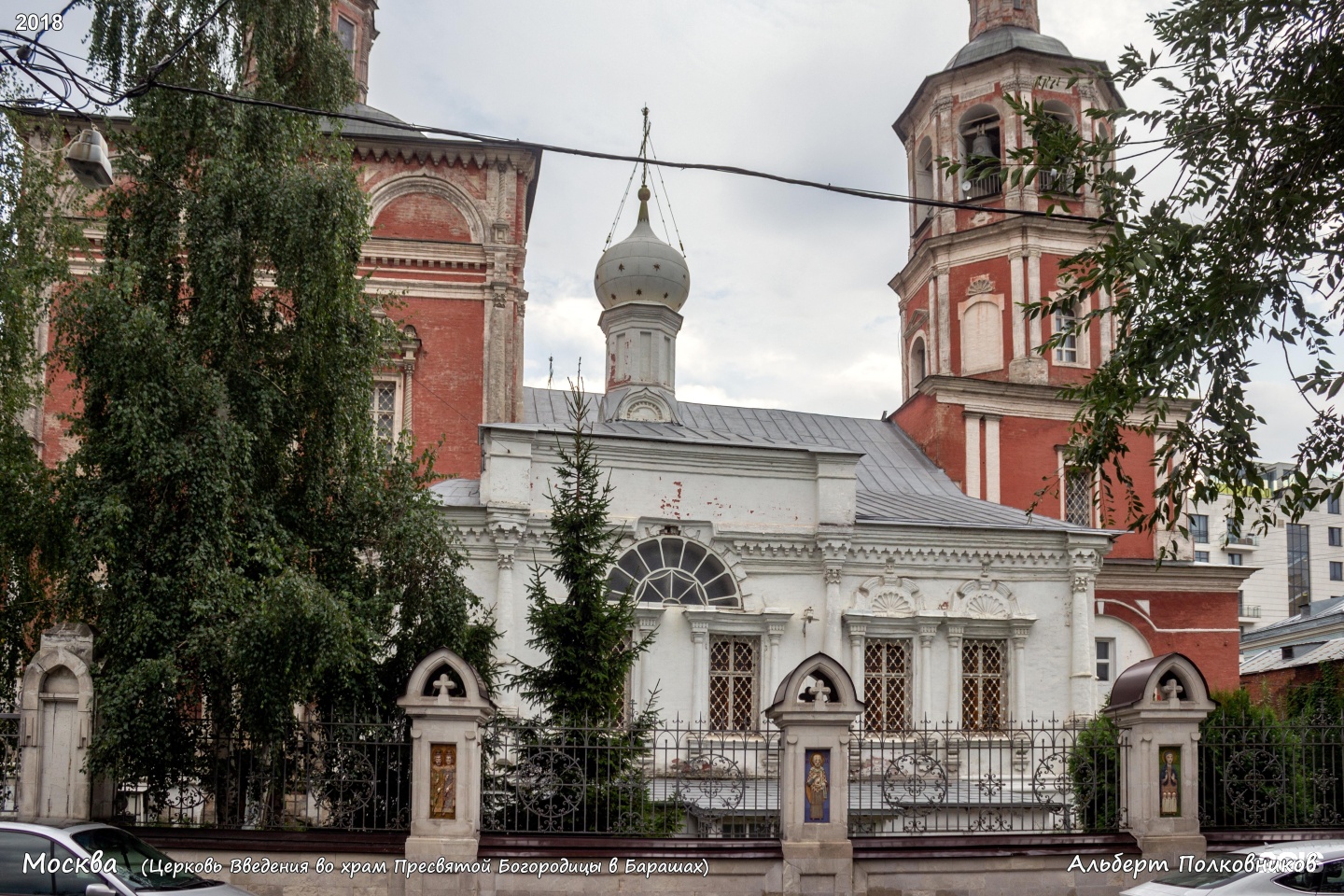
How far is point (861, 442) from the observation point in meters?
27.0

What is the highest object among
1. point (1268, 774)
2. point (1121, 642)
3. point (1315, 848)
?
point (1121, 642)

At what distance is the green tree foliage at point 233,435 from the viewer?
11398mm

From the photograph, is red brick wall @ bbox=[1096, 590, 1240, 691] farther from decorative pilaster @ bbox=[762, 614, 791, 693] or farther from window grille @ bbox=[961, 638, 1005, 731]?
decorative pilaster @ bbox=[762, 614, 791, 693]

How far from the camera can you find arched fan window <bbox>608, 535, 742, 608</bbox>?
61.4 feet

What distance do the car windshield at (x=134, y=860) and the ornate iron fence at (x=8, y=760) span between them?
225 cm

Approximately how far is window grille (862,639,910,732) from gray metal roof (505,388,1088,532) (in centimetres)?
191

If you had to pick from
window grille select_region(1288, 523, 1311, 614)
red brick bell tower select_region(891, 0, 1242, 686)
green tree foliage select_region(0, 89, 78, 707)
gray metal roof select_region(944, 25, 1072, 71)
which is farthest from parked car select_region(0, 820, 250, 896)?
window grille select_region(1288, 523, 1311, 614)

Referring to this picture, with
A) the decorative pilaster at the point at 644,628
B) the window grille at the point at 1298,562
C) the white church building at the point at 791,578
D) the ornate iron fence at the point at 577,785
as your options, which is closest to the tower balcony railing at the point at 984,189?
the white church building at the point at 791,578

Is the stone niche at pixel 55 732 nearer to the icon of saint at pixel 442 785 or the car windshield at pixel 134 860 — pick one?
the car windshield at pixel 134 860

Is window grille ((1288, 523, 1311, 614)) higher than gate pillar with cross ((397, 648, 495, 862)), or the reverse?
window grille ((1288, 523, 1311, 614))

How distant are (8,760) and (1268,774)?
11533 mm

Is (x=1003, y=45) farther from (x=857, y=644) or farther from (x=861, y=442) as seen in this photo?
(x=857, y=644)

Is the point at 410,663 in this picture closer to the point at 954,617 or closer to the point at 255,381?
the point at 255,381

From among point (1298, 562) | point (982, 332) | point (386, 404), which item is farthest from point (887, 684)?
point (1298, 562)
